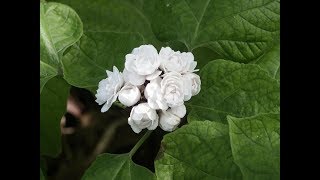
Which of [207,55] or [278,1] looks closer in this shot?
[278,1]

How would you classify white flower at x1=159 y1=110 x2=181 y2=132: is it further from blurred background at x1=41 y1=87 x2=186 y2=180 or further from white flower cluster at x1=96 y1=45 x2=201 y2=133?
blurred background at x1=41 y1=87 x2=186 y2=180

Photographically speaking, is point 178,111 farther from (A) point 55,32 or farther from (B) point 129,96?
(A) point 55,32

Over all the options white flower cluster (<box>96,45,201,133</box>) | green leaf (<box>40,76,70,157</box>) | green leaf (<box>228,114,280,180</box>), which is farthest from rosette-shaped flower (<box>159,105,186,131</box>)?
green leaf (<box>40,76,70,157</box>)

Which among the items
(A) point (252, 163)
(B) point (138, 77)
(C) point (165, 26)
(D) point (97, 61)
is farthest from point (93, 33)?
(A) point (252, 163)

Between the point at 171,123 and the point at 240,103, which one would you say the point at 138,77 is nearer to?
the point at 171,123

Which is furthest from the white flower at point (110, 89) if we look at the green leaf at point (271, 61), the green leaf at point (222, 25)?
the green leaf at point (271, 61)

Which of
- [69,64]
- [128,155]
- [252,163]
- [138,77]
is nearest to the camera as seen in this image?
[252,163]

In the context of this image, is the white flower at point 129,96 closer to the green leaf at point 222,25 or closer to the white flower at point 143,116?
the white flower at point 143,116
